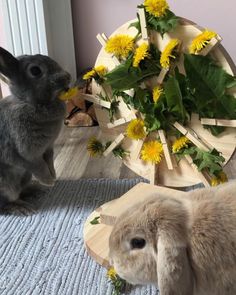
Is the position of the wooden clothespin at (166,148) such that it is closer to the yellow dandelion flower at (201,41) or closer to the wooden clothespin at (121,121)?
the wooden clothespin at (121,121)

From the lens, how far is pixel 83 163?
1.64 meters

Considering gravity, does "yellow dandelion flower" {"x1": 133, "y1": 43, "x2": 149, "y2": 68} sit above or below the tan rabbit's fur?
above

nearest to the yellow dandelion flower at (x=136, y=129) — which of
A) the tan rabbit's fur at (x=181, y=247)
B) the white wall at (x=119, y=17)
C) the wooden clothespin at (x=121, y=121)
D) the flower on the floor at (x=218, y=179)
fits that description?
the wooden clothespin at (x=121, y=121)

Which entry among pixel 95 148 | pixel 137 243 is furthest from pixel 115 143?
pixel 137 243

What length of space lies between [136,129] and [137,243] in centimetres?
55

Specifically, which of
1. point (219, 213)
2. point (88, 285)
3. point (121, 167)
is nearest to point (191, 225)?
point (219, 213)

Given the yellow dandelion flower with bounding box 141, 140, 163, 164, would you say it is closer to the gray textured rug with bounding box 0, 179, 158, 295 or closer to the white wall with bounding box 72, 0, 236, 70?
the gray textured rug with bounding box 0, 179, 158, 295

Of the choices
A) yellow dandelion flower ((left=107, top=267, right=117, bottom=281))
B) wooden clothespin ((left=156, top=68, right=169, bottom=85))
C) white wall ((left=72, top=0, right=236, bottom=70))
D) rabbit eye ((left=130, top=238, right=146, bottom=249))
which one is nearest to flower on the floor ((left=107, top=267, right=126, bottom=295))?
yellow dandelion flower ((left=107, top=267, right=117, bottom=281))

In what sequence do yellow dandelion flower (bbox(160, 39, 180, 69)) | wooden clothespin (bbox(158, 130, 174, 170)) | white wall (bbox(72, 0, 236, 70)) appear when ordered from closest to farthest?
yellow dandelion flower (bbox(160, 39, 180, 69)), wooden clothespin (bbox(158, 130, 174, 170)), white wall (bbox(72, 0, 236, 70))

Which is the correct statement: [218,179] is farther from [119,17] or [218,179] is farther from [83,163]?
[119,17]

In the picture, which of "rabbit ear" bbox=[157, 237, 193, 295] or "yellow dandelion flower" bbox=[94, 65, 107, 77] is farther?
"yellow dandelion flower" bbox=[94, 65, 107, 77]

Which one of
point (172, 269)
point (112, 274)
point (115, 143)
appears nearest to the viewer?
point (172, 269)

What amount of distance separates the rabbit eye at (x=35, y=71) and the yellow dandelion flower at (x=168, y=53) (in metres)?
0.36

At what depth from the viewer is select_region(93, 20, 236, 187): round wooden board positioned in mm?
1040
